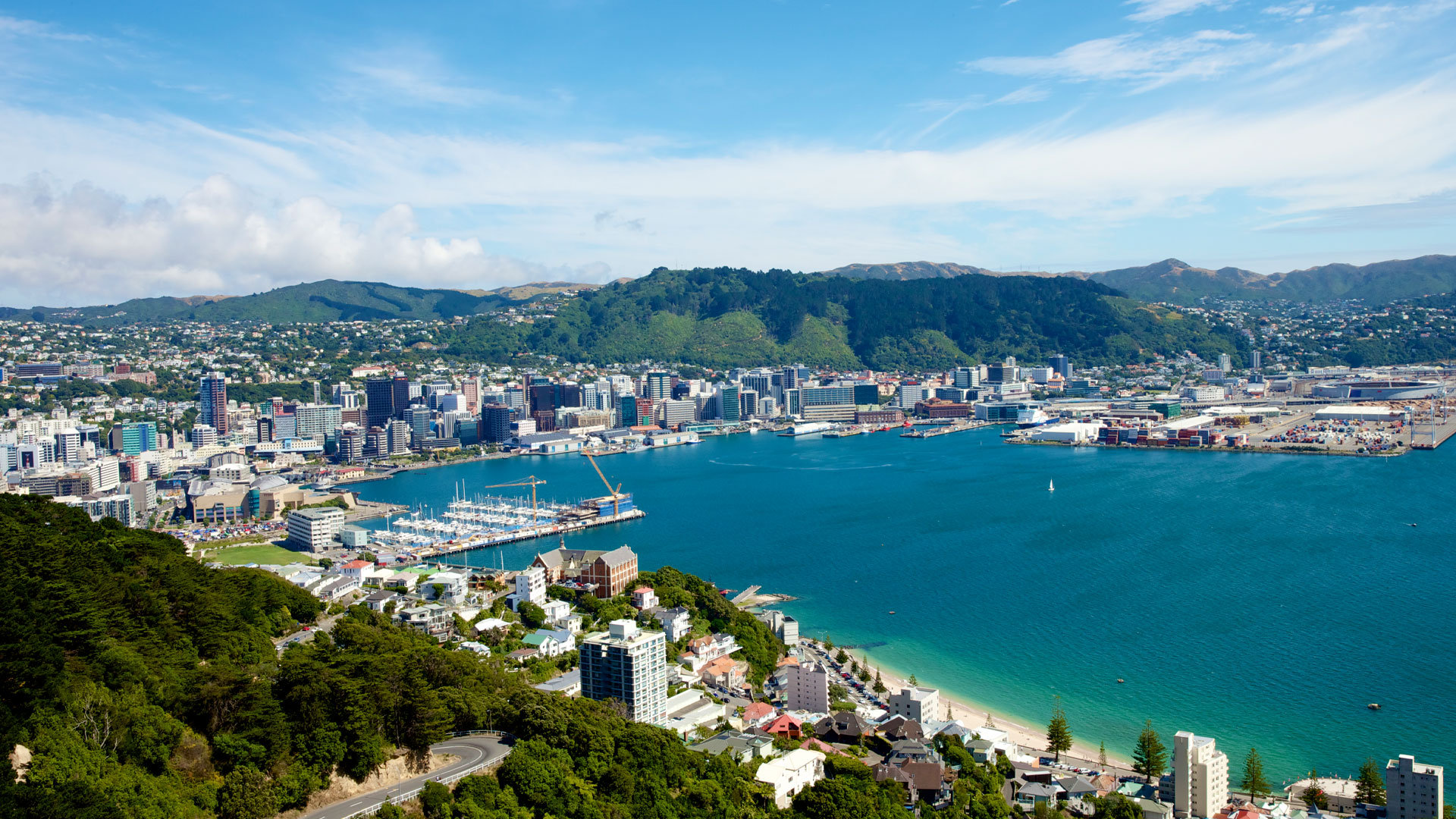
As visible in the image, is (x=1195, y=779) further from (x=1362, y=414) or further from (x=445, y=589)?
(x=1362, y=414)

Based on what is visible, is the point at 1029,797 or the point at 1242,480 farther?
the point at 1242,480

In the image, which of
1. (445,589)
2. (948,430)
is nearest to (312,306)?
(948,430)

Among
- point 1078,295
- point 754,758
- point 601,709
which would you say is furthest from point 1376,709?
point 1078,295

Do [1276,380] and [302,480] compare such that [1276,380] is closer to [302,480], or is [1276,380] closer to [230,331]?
[302,480]

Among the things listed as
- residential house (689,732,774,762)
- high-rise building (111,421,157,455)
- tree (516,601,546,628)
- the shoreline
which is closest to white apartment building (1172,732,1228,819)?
the shoreline

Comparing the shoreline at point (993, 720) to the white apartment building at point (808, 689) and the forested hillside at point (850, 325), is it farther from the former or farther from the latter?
the forested hillside at point (850, 325)

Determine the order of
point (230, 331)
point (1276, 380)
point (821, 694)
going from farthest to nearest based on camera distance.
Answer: point (230, 331) < point (1276, 380) < point (821, 694)
